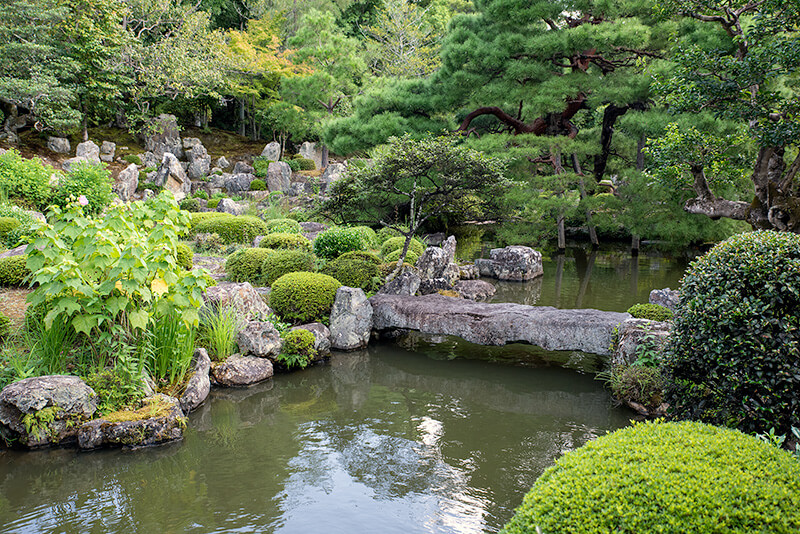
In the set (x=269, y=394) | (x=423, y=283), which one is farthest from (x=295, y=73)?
(x=269, y=394)

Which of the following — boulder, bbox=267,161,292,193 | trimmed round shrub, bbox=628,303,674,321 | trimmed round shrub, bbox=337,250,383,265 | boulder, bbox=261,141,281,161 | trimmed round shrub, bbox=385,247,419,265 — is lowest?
trimmed round shrub, bbox=385,247,419,265

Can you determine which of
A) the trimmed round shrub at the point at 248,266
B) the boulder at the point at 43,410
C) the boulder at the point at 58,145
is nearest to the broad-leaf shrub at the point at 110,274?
the boulder at the point at 43,410

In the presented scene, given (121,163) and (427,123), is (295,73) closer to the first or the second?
(121,163)

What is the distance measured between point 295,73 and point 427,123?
14309mm

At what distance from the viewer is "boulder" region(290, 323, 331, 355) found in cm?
713

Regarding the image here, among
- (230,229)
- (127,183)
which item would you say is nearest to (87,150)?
(127,183)

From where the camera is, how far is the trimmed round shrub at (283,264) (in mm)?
8781

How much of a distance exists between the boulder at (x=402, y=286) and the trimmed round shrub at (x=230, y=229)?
5656mm

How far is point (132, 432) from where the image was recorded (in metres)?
4.55

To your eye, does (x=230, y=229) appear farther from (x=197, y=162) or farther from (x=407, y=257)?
(x=197, y=162)

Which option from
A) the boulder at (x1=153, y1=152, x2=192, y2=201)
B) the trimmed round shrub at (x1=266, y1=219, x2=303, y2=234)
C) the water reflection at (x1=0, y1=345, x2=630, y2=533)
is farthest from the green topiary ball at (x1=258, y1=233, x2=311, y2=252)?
the boulder at (x1=153, y1=152, x2=192, y2=201)

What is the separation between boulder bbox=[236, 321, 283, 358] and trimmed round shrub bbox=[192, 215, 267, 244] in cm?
689

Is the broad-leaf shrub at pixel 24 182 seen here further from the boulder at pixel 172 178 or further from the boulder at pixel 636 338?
the boulder at pixel 636 338

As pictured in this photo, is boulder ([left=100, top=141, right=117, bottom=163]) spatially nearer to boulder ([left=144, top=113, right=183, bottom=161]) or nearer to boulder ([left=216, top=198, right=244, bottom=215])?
boulder ([left=144, top=113, right=183, bottom=161])
